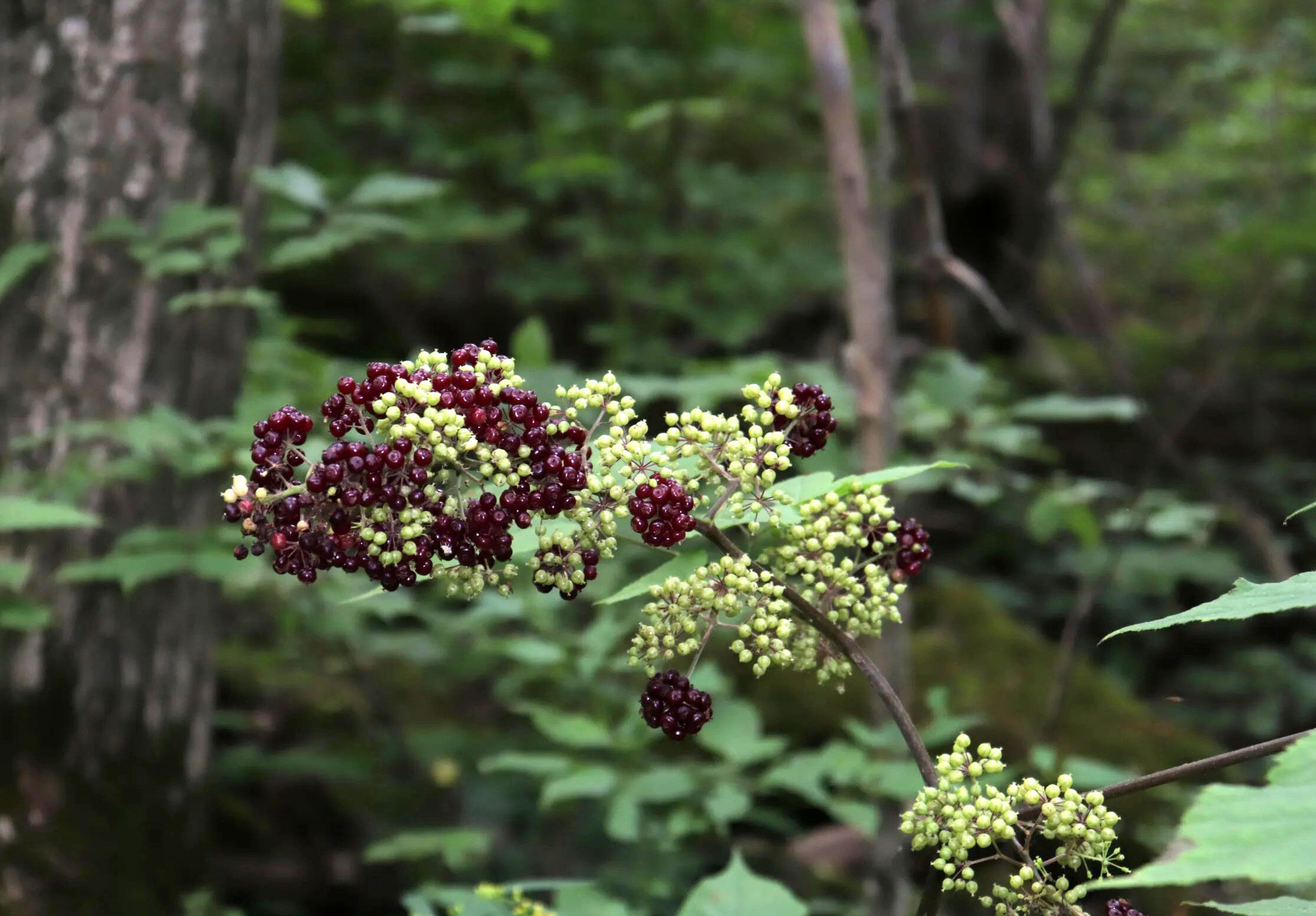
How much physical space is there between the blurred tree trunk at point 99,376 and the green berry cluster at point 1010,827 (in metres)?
2.46

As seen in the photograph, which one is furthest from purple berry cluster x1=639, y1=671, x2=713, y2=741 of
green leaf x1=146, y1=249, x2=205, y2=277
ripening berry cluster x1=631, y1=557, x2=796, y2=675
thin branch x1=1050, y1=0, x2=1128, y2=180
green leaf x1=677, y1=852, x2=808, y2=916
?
thin branch x1=1050, y1=0, x2=1128, y2=180

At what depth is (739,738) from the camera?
8.95 feet

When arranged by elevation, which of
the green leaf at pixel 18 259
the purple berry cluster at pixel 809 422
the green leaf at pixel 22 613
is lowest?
the green leaf at pixel 22 613

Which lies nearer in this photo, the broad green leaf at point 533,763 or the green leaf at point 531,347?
the broad green leaf at point 533,763

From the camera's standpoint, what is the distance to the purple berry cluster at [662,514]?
1124 mm

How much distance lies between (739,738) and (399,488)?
1815 mm

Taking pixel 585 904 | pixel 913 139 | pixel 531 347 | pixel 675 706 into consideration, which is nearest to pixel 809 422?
pixel 675 706

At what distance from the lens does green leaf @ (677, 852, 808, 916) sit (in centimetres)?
174

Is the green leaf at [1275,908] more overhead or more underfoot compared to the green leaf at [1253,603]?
more underfoot

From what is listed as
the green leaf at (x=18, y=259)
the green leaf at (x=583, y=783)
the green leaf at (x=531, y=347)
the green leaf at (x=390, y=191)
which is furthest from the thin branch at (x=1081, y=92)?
the green leaf at (x=18, y=259)

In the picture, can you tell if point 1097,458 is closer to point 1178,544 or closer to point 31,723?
point 1178,544

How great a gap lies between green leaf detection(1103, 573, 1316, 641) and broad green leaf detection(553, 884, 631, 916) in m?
1.24

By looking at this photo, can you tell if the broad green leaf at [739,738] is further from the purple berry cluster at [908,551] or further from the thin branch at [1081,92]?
the thin branch at [1081,92]

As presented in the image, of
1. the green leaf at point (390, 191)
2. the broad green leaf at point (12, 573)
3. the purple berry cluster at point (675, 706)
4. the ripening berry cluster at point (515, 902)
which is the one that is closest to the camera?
the purple berry cluster at point (675, 706)
